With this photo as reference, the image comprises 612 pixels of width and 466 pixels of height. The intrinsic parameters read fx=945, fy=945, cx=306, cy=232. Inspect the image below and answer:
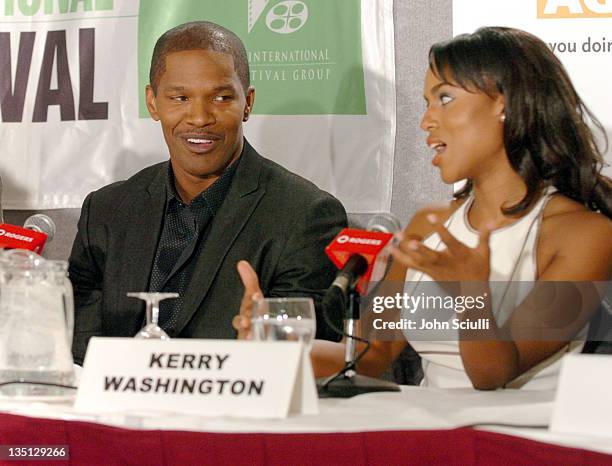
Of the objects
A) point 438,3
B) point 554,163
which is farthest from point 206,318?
point 438,3

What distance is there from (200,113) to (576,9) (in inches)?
36.3

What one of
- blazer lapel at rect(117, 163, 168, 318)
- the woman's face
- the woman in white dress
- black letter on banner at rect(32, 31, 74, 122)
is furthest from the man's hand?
black letter on banner at rect(32, 31, 74, 122)

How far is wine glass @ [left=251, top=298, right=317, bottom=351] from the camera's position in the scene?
123cm

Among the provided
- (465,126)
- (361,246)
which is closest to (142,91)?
(465,126)

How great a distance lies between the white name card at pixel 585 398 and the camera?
987 mm

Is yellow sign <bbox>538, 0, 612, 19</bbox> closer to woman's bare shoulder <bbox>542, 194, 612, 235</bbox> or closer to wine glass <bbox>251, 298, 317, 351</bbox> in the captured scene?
woman's bare shoulder <bbox>542, 194, 612, 235</bbox>

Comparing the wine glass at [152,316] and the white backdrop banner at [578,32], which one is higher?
the white backdrop banner at [578,32]

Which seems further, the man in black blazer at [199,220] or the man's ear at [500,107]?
the man in black blazer at [199,220]

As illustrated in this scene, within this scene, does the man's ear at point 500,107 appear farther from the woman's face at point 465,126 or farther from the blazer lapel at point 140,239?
the blazer lapel at point 140,239

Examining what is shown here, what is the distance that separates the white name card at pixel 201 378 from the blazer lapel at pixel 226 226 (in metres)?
0.91

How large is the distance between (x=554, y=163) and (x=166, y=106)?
94 cm

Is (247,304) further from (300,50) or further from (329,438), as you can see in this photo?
(300,50)

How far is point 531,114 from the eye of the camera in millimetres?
1828

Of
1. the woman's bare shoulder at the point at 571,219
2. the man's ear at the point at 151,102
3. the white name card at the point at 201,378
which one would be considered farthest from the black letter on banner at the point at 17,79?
the white name card at the point at 201,378
